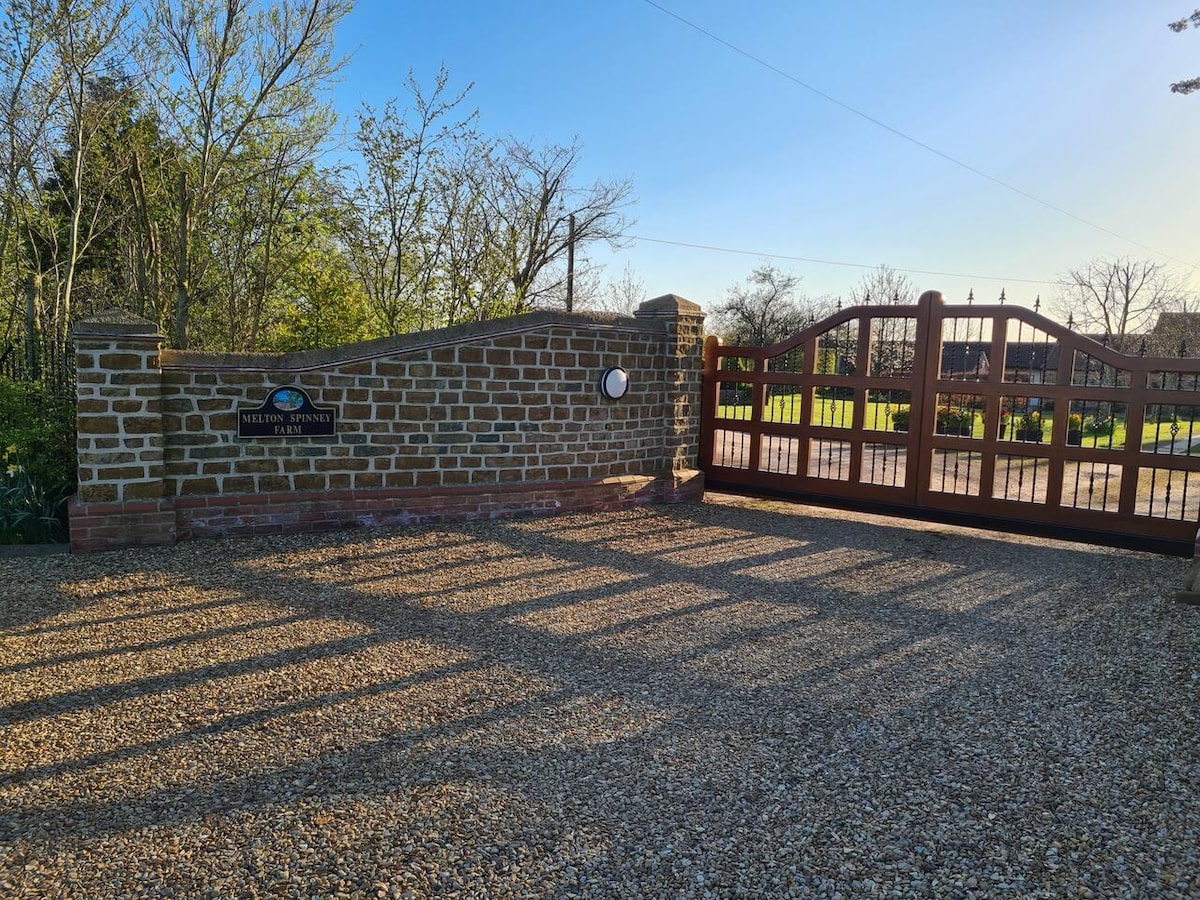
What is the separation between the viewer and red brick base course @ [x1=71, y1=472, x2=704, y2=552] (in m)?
6.43

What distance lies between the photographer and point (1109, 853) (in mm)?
2758

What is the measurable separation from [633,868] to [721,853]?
325 mm

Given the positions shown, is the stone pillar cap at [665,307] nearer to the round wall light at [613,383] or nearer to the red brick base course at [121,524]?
the round wall light at [613,383]

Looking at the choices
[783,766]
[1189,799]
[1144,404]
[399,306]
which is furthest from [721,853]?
[399,306]

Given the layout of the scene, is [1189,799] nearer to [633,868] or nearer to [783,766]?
[783,766]

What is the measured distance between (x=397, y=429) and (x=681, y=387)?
11.4ft

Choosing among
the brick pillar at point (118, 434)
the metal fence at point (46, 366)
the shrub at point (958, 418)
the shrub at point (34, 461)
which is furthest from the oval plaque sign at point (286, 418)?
the shrub at point (958, 418)

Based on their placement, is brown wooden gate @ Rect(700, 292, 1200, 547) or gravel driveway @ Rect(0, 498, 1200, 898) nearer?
gravel driveway @ Rect(0, 498, 1200, 898)

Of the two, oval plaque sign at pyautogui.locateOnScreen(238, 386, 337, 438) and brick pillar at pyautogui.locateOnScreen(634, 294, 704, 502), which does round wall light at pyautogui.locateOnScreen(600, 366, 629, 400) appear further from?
oval plaque sign at pyautogui.locateOnScreen(238, 386, 337, 438)

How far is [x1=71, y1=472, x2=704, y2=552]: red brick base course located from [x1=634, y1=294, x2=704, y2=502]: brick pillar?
47 centimetres

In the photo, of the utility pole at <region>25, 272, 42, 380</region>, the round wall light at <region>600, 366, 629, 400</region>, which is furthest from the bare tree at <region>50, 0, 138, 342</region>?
the round wall light at <region>600, 366, 629, 400</region>

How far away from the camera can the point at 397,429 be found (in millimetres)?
7492

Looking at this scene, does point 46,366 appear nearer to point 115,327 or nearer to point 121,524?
point 115,327

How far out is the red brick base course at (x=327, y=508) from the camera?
21.1ft
